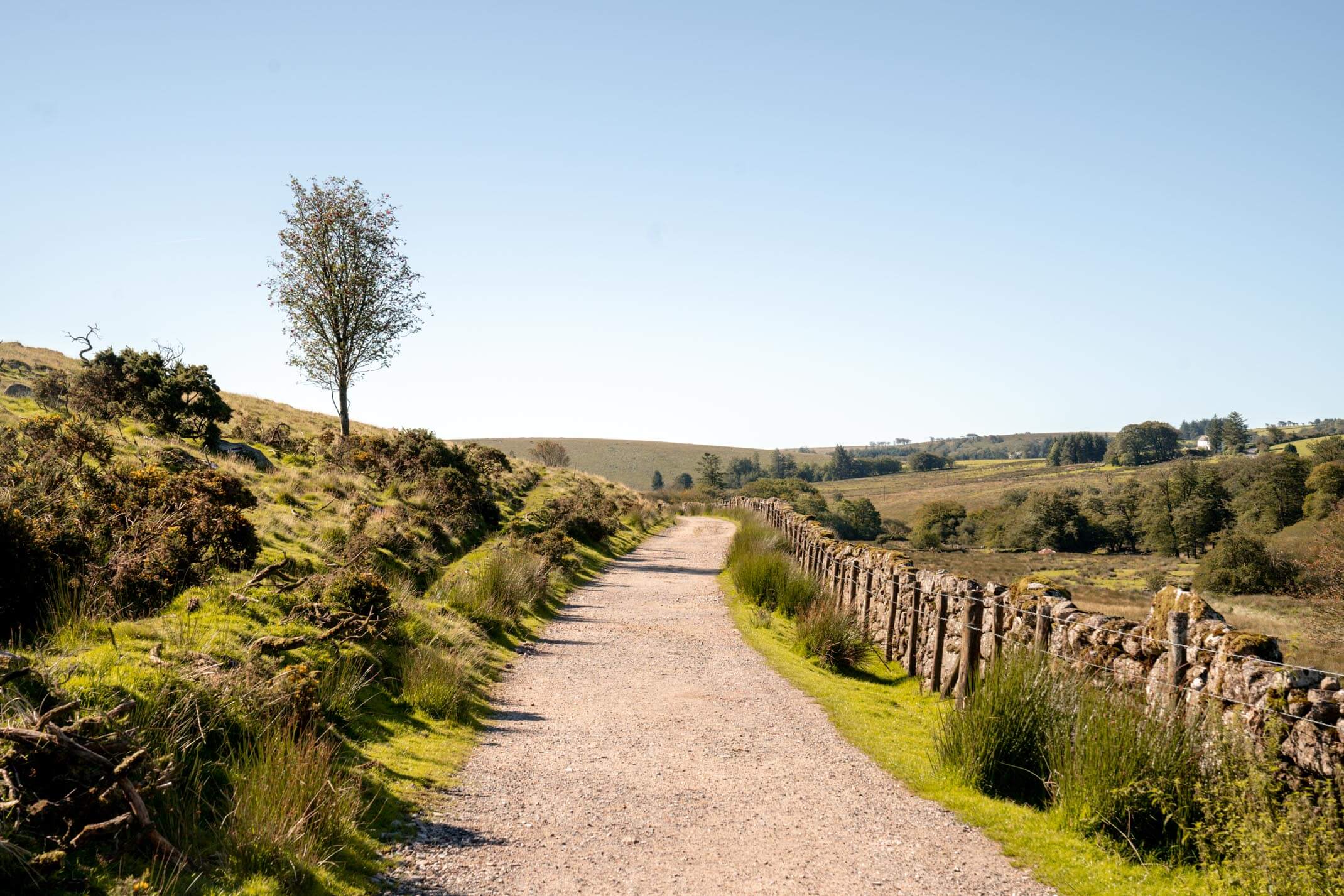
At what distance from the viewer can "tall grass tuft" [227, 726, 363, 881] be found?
4863mm

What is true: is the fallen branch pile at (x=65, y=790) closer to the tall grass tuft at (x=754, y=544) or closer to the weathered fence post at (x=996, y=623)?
the weathered fence post at (x=996, y=623)

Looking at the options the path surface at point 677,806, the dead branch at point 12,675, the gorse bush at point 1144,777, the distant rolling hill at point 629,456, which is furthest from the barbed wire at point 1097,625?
the distant rolling hill at point 629,456

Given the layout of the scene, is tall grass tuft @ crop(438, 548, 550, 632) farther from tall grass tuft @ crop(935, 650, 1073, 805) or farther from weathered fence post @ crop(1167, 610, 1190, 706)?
weathered fence post @ crop(1167, 610, 1190, 706)

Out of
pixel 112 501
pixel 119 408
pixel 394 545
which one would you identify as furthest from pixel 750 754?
pixel 119 408

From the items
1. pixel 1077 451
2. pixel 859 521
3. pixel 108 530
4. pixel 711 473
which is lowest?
pixel 859 521

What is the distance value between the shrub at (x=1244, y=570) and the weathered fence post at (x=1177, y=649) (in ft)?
139

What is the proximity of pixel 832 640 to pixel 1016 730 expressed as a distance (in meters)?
6.20

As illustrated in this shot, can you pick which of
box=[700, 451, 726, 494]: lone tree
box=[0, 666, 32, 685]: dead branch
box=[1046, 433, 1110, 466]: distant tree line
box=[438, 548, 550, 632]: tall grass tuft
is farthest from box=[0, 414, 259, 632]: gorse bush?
box=[1046, 433, 1110, 466]: distant tree line

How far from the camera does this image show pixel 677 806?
6.78 meters

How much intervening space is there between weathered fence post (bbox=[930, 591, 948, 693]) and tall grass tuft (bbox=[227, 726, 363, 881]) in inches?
316

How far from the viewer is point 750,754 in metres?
8.33

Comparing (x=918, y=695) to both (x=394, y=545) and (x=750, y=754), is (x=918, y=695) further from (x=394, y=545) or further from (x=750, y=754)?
(x=394, y=545)

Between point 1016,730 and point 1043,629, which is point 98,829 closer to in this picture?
point 1016,730

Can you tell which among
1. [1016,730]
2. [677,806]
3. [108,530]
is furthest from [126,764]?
[1016,730]
